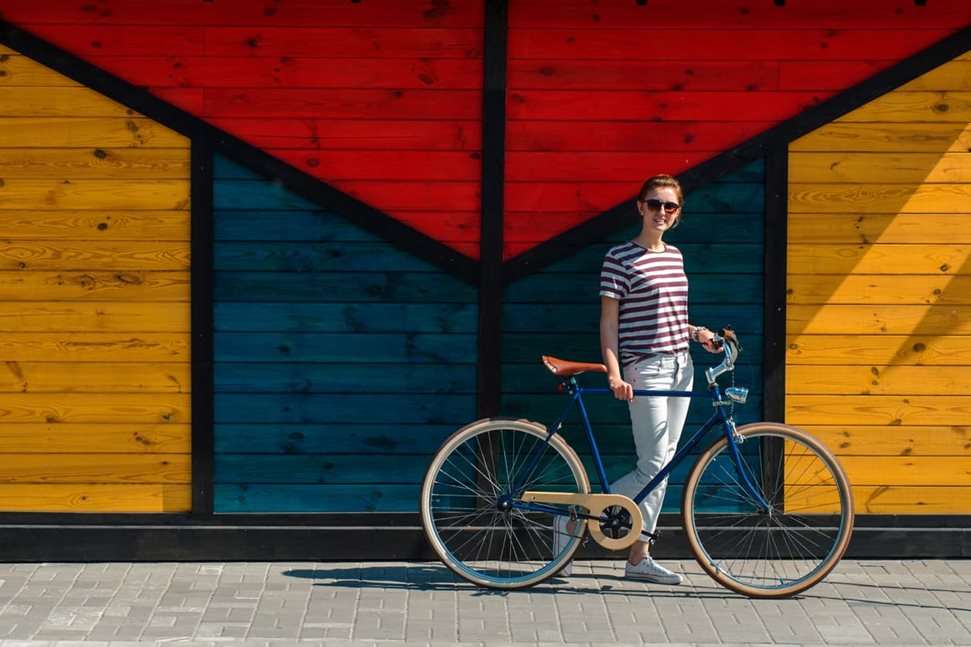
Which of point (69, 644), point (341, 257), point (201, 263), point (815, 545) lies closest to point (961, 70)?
point (815, 545)

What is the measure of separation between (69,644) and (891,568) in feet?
12.6

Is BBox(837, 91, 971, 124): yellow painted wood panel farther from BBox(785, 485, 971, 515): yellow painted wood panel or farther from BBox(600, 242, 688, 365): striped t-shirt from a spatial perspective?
BBox(785, 485, 971, 515): yellow painted wood panel

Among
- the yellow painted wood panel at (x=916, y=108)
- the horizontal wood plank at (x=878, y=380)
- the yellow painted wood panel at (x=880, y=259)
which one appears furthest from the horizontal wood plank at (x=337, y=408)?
the yellow painted wood panel at (x=916, y=108)

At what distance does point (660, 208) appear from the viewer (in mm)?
7992

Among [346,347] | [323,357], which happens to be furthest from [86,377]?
[346,347]

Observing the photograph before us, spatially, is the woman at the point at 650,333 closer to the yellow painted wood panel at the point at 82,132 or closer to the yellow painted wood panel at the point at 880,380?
the yellow painted wood panel at the point at 880,380

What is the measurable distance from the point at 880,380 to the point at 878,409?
14cm

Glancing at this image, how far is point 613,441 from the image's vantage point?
8.68 metres

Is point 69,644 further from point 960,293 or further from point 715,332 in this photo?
point 960,293

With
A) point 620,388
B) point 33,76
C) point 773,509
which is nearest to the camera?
point 620,388

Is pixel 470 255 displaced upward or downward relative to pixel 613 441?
upward

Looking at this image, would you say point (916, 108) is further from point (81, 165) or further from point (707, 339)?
point (81, 165)

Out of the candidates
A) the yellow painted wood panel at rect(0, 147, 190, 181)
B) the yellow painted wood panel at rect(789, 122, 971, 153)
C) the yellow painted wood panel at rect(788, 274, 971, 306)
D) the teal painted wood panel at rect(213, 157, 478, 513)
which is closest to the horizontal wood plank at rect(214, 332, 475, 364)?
the teal painted wood panel at rect(213, 157, 478, 513)

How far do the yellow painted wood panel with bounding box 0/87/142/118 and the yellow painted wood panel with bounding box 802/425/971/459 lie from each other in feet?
12.0
